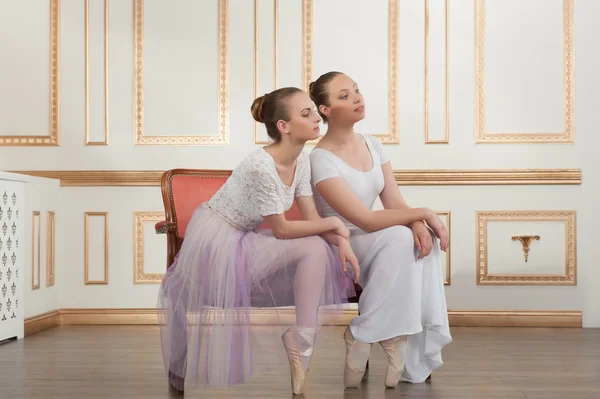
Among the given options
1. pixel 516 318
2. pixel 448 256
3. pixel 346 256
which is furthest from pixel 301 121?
pixel 516 318

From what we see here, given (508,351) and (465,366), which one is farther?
(508,351)

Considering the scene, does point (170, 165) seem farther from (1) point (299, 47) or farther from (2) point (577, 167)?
(2) point (577, 167)

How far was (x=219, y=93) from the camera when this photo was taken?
4684 mm

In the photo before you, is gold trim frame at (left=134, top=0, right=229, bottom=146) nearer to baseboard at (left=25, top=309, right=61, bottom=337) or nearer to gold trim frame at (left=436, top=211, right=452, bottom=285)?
baseboard at (left=25, top=309, right=61, bottom=337)

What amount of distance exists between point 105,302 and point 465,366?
2332 millimetres

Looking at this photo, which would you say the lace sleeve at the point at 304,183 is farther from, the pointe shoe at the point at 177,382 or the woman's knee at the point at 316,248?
the pointe shoe at the point at 177,382

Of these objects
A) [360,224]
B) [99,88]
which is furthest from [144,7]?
[360,224]

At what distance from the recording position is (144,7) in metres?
4.71

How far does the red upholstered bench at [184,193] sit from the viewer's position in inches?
126

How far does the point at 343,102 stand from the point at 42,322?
2.40 metres

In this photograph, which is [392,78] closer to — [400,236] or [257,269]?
[400,236]

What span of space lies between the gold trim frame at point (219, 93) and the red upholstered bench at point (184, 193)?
124 centimetres

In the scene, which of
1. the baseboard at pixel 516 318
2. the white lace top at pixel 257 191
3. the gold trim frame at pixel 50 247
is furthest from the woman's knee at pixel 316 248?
the gold trim frame at pixel 50 247

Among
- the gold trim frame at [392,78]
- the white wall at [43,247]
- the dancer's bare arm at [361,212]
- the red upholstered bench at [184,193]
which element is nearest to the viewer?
the dancer's bare arm at [361,212]
